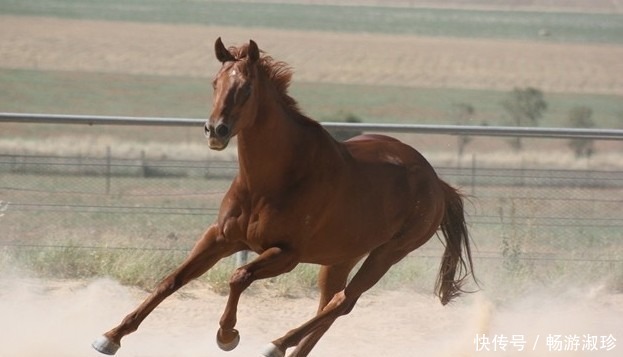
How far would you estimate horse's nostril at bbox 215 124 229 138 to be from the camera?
18.0ft

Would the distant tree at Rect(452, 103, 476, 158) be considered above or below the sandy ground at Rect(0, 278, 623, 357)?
below

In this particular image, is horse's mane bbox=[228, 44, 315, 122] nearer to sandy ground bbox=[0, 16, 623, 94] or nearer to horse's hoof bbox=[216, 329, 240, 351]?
horse's hoof bbox=[216, 329, 240, 351]

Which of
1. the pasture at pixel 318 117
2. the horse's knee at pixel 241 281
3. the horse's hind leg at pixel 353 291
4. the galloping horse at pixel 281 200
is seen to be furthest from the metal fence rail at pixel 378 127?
the horse's knee at pixel 241 281

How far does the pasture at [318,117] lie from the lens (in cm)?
907

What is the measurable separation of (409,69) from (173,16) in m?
8.20

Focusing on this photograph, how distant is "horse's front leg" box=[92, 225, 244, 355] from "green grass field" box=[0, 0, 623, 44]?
29.6 meters

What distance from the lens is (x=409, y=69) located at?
110ft

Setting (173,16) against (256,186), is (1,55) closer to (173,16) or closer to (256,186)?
(173,16)

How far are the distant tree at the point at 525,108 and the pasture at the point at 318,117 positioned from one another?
0.30 m

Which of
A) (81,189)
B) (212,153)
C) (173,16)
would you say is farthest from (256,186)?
(173,16)

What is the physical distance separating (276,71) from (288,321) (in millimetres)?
3304

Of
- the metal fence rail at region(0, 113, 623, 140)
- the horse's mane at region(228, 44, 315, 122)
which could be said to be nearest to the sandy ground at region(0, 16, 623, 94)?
the metal fence rail at region(0, 113, 623, 140)

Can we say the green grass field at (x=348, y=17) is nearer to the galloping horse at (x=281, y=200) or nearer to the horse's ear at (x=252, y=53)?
the galloping horse at (x=281, y=200)

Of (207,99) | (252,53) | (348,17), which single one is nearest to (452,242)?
(252,53)
